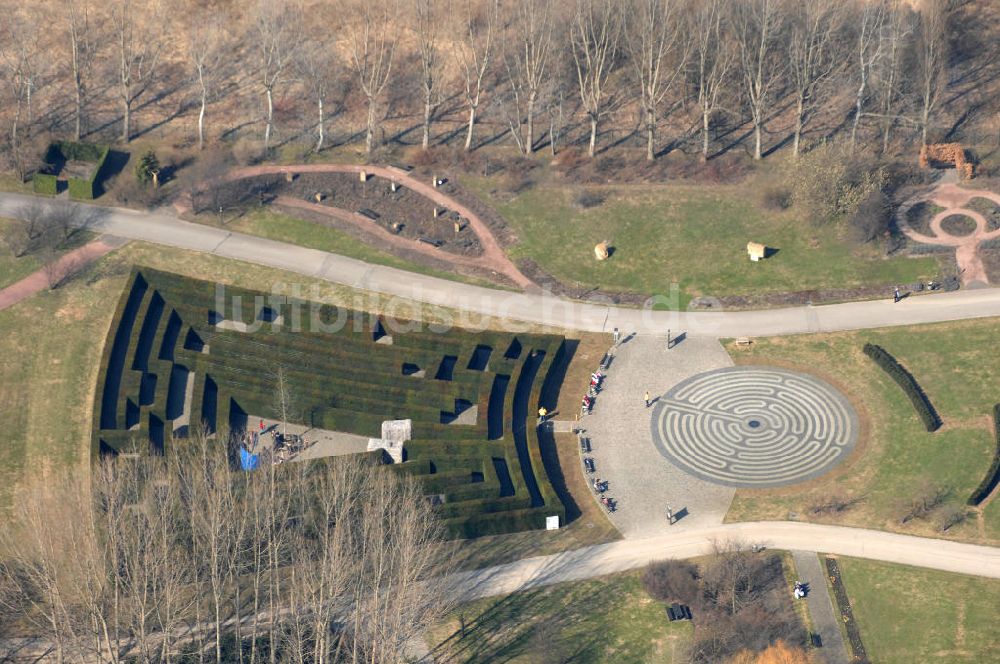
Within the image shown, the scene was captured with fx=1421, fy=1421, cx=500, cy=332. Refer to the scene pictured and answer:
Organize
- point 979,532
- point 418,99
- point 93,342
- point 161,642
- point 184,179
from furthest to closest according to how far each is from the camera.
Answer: point 418,99 < point 184,179 < point 93,342 < point 979,532 < point 161,642

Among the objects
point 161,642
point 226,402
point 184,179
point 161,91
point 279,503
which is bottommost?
point 161,642

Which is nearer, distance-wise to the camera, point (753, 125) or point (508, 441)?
point (508, 441)

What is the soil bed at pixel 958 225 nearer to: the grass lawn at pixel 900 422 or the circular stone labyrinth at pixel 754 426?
the grass lawn at pixel 900 422

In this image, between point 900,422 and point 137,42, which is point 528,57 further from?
A: point 900,422

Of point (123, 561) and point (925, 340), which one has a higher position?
point (925, 340)

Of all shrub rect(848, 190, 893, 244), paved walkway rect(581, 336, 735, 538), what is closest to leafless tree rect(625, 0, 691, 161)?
shrub rect(848, 190, 893, 244)

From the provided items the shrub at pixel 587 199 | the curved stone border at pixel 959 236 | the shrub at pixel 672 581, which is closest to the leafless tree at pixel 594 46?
the shrub at pixel 587 199

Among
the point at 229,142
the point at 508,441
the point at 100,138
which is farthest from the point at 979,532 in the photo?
the point at 100,138

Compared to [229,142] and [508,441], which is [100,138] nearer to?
[229,142]

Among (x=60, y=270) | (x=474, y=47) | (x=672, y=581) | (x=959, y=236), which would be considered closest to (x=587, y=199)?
(x=474, y=47)
